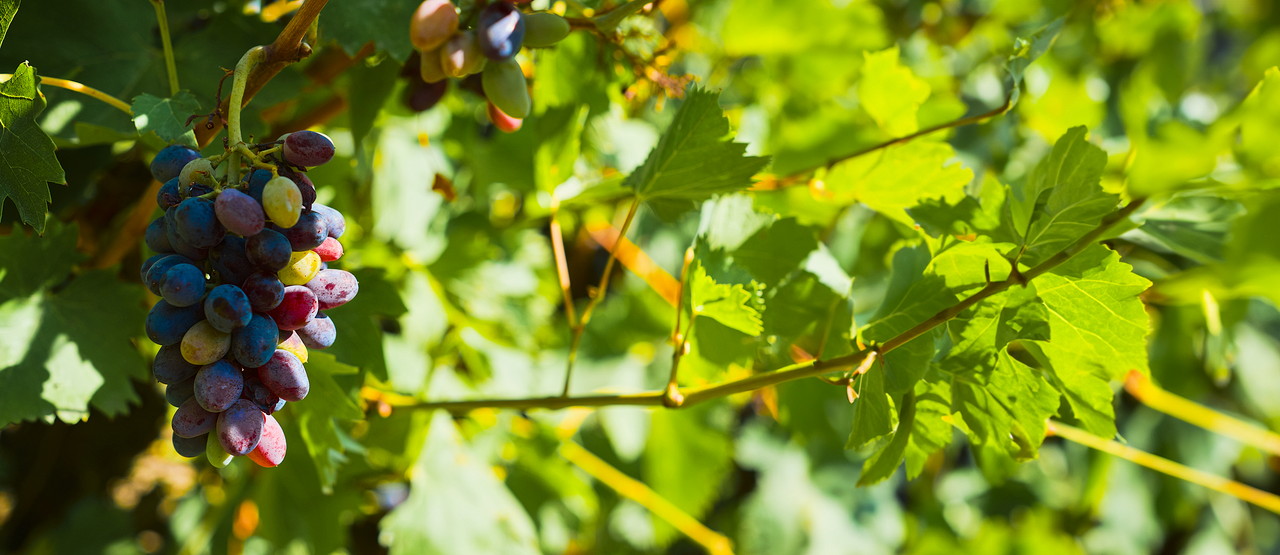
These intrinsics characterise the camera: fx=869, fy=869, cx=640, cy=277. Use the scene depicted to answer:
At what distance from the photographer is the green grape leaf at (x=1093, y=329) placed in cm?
48

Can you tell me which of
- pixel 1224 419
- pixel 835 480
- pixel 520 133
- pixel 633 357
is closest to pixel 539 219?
pixel 520 133

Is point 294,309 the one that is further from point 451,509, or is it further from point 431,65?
point 451,509

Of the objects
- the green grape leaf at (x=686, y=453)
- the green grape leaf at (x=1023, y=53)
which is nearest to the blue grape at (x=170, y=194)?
the green grape leaf at (x=1023, y=53)

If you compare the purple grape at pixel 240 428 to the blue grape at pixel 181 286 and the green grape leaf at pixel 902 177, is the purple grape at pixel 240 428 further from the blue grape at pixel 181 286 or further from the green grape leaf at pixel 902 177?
the green grape leaf at pixel 902 177

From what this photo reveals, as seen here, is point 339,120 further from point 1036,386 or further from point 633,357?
point 1036,386

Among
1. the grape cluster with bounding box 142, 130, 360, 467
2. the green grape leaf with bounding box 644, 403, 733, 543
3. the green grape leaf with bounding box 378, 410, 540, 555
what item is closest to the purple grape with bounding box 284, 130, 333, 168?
the grape cluster with bounding box 142, 130, 360, 467

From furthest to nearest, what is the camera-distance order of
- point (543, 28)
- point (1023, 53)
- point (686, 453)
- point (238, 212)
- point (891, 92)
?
point (686, 453), point (891, 92), point (1023, 53), point (543, 28), point (238, 212)

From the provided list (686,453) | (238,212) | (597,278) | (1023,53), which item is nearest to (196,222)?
(238,212)

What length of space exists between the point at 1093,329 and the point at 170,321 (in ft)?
1.58

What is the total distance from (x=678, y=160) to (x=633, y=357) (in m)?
0.56

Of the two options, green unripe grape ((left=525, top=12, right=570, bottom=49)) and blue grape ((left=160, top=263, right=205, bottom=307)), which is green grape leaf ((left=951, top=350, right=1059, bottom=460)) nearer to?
green unripe grape ((left=525, top=12, right=570, bottom=49))

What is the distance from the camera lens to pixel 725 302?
22.3 inches

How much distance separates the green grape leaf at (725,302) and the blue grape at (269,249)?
0.27 metres

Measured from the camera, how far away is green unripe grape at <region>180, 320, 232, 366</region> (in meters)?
0.39
